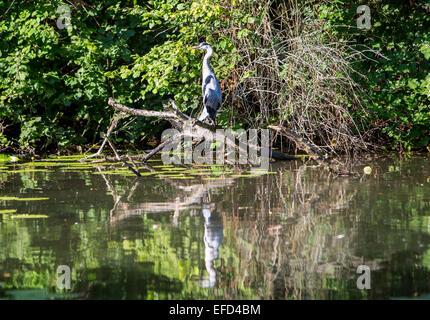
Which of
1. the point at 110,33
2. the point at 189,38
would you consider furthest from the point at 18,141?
the point at 189,38

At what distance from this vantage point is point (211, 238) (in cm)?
496

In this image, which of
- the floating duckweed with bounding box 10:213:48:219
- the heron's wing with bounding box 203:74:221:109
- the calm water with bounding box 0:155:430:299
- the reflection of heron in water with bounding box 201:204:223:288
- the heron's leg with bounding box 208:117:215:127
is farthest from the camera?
the heron's leg with bounding box 208:117:215:127

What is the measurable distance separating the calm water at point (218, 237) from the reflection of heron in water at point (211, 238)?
0.01 meters

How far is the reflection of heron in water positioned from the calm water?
1 centimetres

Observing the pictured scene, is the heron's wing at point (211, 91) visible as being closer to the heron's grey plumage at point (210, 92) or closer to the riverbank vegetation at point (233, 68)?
the heron's grey plumage at point (210, 92)

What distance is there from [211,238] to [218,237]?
60 mm

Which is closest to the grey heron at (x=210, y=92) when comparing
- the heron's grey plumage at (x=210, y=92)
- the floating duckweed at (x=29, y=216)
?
the heron's grey plumage at (x=210, y=92)

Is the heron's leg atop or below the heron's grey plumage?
below

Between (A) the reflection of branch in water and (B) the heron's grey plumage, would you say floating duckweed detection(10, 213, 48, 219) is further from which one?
(B) the heron's grey plumage

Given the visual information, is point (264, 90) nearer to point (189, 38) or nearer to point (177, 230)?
point (189, 38)

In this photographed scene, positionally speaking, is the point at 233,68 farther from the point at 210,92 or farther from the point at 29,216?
the point at 29,216

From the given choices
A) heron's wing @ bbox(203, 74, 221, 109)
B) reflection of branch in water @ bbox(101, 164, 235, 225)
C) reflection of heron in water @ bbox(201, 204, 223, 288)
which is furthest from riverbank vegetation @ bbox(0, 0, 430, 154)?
reflection of heron in water @ bbox(201, 204, 223, 288)

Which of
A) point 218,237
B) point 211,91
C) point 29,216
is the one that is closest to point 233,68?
point 211,91

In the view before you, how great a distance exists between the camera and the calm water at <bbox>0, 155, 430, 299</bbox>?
380 centimetres
